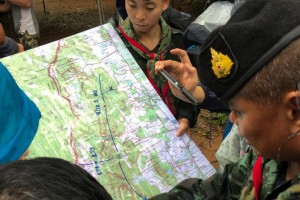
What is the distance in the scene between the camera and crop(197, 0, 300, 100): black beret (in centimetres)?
106

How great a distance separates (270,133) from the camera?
1.16m

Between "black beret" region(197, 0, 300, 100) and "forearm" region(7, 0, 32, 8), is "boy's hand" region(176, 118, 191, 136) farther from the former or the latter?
"forearm" region(7, 0, 32, 8)

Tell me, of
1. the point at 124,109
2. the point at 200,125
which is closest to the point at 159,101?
the point at 124,109

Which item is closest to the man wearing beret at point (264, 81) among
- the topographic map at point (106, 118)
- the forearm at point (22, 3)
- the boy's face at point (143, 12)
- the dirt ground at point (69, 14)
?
the topographic map at point (106, 118)

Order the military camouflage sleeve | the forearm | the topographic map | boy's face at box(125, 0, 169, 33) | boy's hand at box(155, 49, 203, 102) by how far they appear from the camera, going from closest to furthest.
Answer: the military camouflage sleeve → the topographic map → boy's hand at box(155, 49, 203, 102) → boy's face at box(125, 0, 169, 33) → the forearm

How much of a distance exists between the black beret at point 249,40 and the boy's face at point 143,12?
40.8 inches

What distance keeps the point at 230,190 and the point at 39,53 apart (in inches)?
46.8

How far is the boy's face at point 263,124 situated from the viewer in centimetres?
112

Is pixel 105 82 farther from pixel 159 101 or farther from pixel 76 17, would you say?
pixel 76 17

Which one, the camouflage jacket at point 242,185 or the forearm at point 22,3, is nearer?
the camouflage jacket at point 242,185

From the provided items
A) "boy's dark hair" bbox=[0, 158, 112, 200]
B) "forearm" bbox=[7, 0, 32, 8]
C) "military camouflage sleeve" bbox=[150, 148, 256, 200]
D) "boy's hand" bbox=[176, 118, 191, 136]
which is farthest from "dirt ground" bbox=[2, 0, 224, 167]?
"boy's dark hair" bbox=[0, 158, 112, 200]

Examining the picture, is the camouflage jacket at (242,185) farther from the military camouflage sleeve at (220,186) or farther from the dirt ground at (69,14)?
the dirt ground at (69,14)

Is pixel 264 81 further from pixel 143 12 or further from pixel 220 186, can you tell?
pixel 143 12

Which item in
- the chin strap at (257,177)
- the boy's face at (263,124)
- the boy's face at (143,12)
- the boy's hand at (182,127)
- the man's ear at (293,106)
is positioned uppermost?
the man's ear at (293,106)
